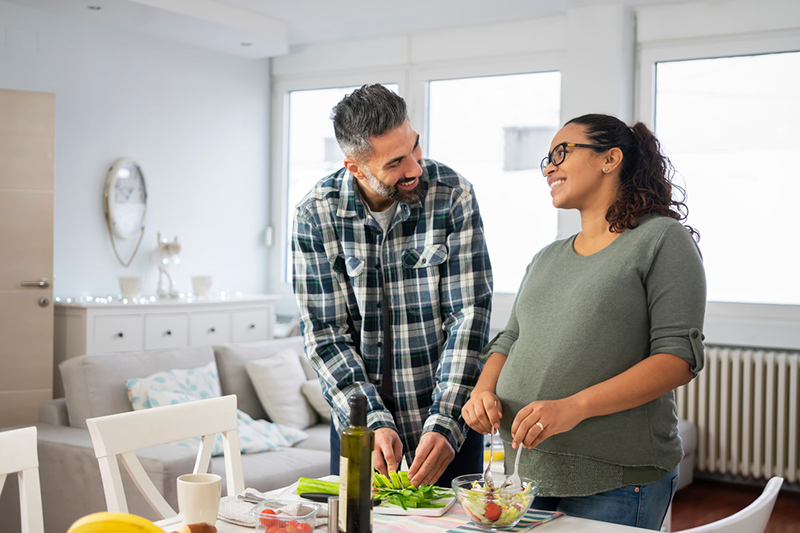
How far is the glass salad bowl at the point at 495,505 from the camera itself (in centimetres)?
127

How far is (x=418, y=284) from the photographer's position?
1.77 metres

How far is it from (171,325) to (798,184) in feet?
12.5

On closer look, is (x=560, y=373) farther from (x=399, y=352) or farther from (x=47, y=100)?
(x=47, y=100)

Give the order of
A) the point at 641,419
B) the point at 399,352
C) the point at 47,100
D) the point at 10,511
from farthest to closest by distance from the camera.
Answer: the point at 47,100 < the point at 10,511 < the point at 399,352 < the point at 641,419

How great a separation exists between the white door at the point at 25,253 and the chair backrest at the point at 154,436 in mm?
2765

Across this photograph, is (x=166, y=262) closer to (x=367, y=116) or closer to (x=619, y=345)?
(x=367, y=116)

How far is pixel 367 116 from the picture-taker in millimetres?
1682

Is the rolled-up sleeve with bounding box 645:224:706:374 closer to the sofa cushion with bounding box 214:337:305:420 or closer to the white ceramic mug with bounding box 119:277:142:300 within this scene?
the sofa cushion with bounding box 214:337:305:420

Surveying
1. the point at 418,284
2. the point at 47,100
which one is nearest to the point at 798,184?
the point at 418,284

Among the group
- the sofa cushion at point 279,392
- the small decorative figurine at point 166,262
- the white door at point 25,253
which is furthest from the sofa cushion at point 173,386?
the small decorative figurine at point 166,262

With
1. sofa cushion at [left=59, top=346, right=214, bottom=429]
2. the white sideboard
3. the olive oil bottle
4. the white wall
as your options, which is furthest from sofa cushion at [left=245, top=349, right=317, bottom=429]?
the olive oil bottle

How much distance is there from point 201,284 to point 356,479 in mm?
4208

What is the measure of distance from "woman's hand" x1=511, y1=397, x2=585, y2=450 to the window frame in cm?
345

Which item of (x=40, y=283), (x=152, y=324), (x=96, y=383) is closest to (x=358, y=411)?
(x=96, y=383)
